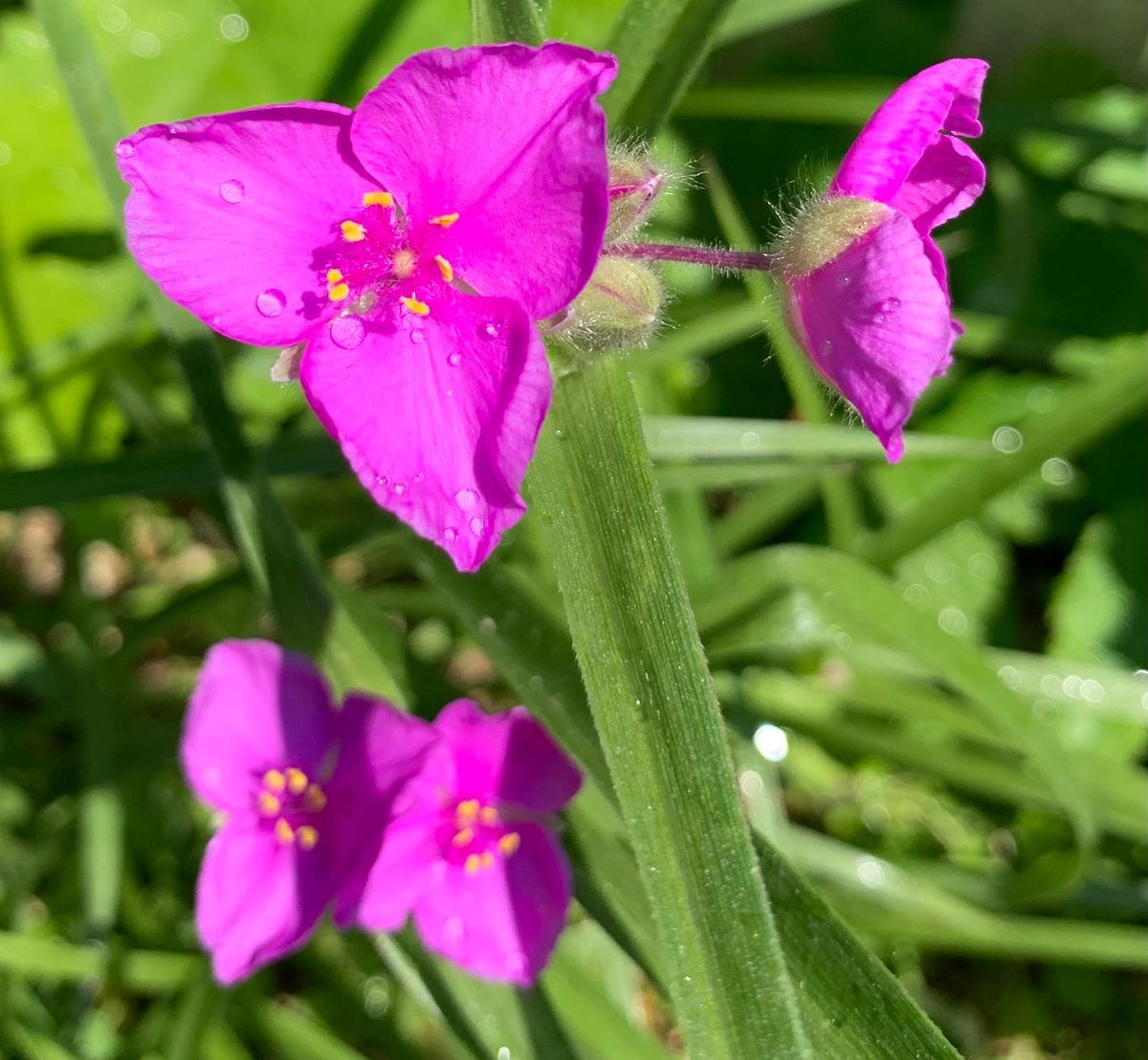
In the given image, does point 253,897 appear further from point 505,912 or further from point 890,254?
point 890,254

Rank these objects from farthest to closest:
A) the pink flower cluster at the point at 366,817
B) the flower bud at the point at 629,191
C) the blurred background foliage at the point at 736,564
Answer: the blurred background foliage at the point at 736,564, the pink flower cluster at the point at 366,817, the flower bud at the point at 629,191

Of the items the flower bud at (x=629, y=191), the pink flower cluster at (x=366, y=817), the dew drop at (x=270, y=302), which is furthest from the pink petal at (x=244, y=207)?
the pink flower cluster at (x=366, y=817)

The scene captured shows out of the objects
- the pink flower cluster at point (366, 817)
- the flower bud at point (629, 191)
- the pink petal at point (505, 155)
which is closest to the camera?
the pink petal at point (505, 155)

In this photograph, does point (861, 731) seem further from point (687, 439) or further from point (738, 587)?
point (687, 439)

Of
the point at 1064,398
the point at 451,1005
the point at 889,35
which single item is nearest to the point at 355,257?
the point at 451,1005

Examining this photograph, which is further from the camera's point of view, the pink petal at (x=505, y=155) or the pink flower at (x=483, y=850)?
the pink flower at (x=483, y=850)

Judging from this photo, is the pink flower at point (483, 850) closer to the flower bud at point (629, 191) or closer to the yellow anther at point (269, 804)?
the yellow anther at point (269, 804)

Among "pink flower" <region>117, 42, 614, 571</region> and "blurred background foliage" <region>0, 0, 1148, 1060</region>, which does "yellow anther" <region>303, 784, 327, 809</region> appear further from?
"pink flower" <region>117, 42, 614, 571</region>
